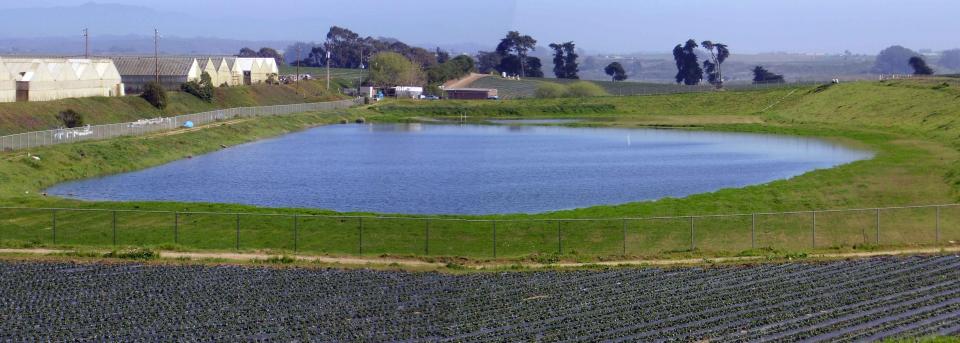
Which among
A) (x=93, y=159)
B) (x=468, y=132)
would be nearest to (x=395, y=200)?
(x=93, y=159)

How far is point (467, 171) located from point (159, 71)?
199 feet

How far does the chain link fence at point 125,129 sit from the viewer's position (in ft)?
205

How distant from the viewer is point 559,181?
58.4 meters

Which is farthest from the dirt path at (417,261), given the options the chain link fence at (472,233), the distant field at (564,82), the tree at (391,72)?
the tree at (391,72)

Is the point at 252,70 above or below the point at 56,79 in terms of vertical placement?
above

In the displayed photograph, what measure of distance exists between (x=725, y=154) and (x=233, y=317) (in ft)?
176

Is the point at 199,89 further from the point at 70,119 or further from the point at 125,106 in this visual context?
the point at 70,119

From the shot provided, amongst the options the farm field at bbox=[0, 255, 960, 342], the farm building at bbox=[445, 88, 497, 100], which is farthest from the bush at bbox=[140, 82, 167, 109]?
the farm building at bbox=[445, 88, 497, 100]

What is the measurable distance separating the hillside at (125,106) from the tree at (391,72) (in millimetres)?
32905

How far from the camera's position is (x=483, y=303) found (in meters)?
29.0

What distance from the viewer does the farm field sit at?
25.6 meters

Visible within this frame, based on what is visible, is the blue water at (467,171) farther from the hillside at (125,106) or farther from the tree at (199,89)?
the tree at (199,89)

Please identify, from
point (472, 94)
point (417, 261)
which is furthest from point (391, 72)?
point (417, 261)

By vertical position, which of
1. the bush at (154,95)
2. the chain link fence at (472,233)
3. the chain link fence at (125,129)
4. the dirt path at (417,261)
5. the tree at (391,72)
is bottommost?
the dirt path at (417,261)
